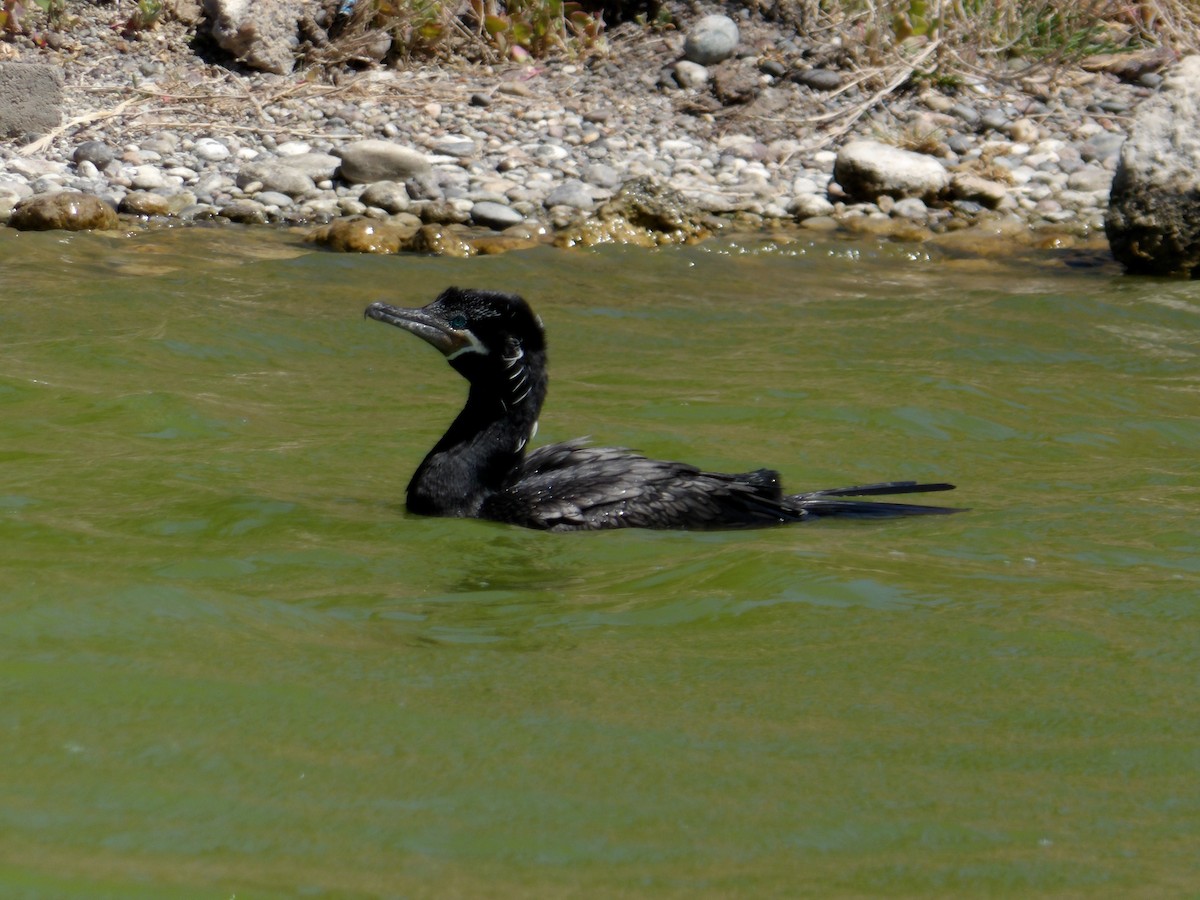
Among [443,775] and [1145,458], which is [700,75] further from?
[443,775]

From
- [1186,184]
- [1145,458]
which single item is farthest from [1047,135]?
[1145,458]

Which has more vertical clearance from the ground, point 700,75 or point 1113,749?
point 700,75

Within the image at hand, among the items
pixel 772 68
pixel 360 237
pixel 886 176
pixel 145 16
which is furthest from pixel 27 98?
pixel 886 176

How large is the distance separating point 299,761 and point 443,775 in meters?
0.32

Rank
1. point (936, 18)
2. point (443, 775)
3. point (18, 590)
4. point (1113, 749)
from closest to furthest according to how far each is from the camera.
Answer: point (443, 775)
point (1113, 749)
point (18, 590)
point (936, 18)

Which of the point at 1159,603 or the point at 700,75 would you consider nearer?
the point at 1159,603

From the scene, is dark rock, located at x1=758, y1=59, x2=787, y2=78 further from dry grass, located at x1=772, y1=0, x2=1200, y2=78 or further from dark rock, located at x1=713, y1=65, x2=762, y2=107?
dry grass, located at x1=772, y1=0, x2=1200, y2=78

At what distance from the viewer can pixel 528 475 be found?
6215 millimetres

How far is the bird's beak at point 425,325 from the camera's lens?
19.1ft

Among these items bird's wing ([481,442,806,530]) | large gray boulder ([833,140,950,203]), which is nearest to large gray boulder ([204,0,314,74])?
large gray boulder ([833,140,950,203])

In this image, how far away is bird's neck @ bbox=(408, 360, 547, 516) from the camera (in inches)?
236

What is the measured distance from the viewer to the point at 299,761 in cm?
337

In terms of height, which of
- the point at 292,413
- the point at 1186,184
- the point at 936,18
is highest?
the point at 936,18

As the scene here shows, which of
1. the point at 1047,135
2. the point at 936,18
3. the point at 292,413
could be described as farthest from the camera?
the point at 936,18
